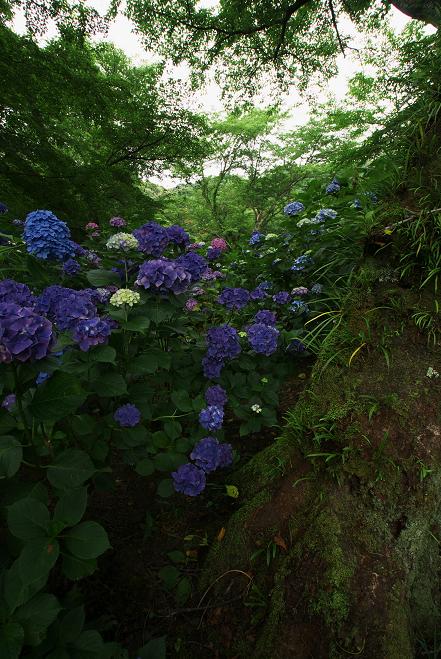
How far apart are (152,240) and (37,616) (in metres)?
1.36

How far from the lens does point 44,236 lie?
1.56 meters

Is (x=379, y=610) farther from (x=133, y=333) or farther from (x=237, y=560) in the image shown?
(x=133, y=333)

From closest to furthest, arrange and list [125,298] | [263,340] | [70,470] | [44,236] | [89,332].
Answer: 1. [70,470]
2. [89,332]
3. [125,298]
4. [44,236]
5. [263,340]

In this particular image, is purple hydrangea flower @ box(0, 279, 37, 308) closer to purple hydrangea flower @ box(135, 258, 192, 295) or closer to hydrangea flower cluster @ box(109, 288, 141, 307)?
hydrangea flower cluster @ box(109, 288, 141, 307)

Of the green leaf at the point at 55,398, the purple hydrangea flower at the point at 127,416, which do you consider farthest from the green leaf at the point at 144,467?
the green leaf at the point at 55,398

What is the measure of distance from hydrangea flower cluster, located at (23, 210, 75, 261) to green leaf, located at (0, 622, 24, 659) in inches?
54.2

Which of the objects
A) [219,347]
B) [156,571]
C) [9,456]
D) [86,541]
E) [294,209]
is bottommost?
[156,571]

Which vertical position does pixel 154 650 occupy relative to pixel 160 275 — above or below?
below

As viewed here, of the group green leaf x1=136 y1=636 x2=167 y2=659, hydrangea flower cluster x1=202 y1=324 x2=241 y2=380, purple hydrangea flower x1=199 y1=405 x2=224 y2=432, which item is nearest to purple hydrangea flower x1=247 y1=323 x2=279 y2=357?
hydrangea flower cluster x1=202 y1=324 x2=241 y2=380

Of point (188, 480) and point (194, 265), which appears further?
point (194, 265)

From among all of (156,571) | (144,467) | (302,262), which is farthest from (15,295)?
(302,262)

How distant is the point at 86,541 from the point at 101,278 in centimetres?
100

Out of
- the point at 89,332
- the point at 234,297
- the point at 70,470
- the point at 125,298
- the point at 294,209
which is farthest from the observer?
the point at 294,209

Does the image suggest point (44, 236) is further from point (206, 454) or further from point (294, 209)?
point (294, 209)
